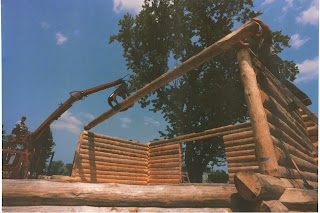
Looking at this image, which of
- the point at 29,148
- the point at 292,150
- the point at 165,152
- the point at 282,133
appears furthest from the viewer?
the point at 29,148

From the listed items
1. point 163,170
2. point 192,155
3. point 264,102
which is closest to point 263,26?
point 264,102

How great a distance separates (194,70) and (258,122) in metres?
14.3

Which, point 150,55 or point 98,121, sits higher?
point 150,55

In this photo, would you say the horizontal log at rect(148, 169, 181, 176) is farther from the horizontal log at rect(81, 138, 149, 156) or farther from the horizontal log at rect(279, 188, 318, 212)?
the horizontal log at rect(279, 188, 318, 212)

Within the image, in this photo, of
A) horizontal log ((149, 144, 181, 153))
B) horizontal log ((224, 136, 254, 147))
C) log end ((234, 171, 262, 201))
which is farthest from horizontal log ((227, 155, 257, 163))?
log end ((234, 171, 262, 201))

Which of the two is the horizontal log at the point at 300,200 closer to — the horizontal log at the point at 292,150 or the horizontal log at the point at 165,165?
the horizontal log at the point at 292,150

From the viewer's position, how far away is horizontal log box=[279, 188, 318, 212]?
2.50 metres

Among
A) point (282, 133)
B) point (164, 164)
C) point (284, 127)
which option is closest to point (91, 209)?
point (282, 133)

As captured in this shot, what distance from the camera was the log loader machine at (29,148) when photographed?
36.3ft

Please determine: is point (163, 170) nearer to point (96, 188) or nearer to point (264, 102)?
point (264, 102)

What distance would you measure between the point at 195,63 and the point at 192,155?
41.0 ft

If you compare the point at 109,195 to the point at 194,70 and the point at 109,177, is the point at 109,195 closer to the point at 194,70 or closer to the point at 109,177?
the point at 109,177

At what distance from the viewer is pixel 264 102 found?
448 cm

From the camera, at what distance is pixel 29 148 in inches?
517
